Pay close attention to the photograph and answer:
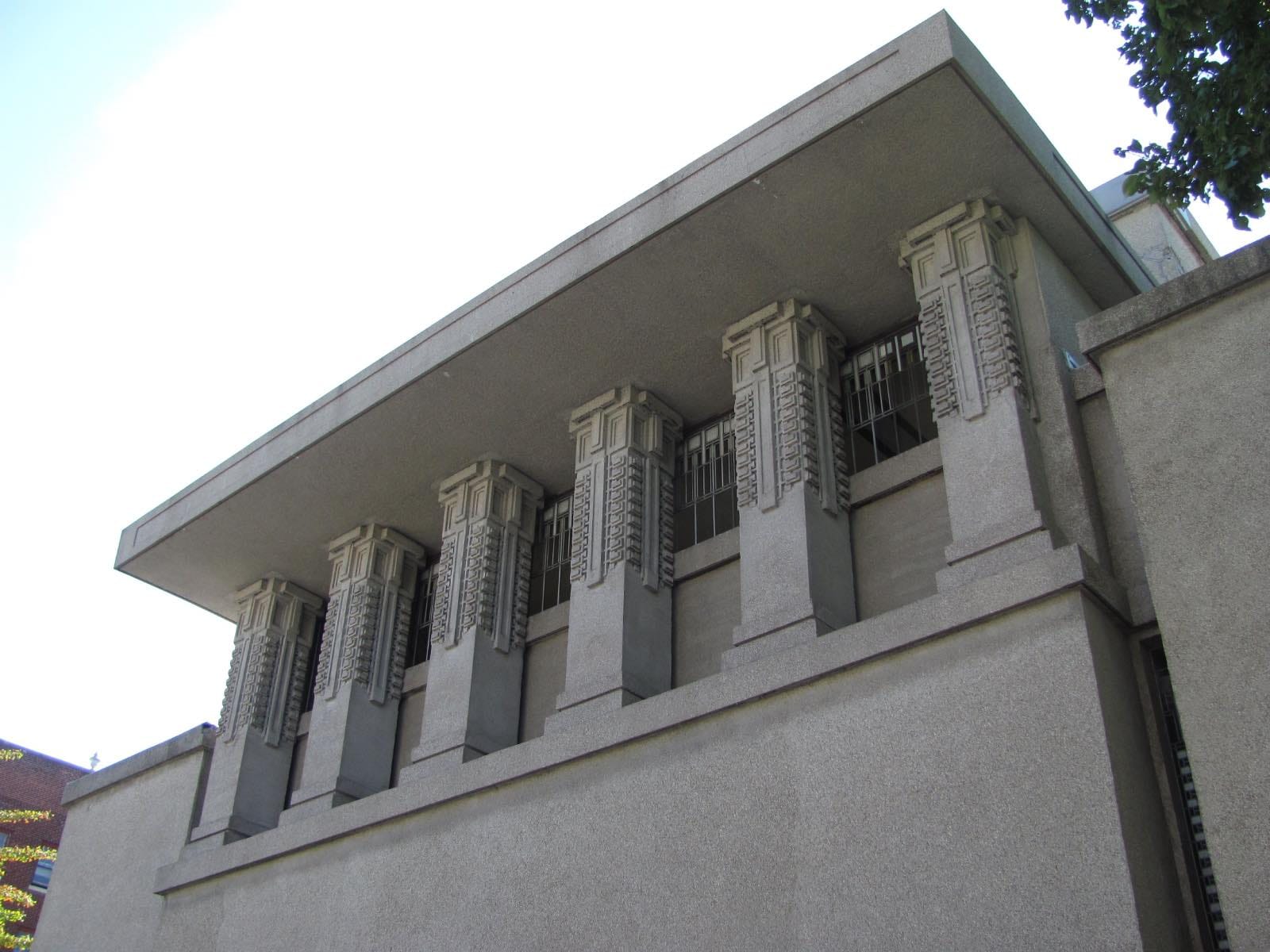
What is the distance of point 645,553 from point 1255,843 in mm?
7234

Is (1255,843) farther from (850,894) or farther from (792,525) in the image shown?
(792,525)

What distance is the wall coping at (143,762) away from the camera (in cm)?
1748

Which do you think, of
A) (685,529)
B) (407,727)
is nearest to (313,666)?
(407,727)

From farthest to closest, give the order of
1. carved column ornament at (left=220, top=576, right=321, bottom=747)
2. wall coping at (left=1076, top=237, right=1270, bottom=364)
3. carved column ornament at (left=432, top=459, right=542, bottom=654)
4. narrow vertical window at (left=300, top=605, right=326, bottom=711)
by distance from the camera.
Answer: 1. narrow vertical window at (left=300, top=605, right=326, bottom=711)
2. carved column ornament at (left=220, top=576, right=321, bottom=747)
3. carved column ornament at (left=432, top=459, right=542, bottom=654)
4. wall coping at (left=1076, top=237, right=1270, bottom=364)

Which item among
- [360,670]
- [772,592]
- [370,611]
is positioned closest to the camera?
[772,592]

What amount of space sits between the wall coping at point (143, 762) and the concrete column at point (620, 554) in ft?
20.1

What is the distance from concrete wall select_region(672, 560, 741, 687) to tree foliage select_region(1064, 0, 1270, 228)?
216 inches

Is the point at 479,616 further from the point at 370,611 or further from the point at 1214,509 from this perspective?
the point at 1214,509

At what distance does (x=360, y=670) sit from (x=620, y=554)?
4.30 metres

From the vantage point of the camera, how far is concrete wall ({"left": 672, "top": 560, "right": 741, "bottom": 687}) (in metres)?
13.1

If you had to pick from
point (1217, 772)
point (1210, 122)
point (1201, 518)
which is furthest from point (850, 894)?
point (1210, 122)

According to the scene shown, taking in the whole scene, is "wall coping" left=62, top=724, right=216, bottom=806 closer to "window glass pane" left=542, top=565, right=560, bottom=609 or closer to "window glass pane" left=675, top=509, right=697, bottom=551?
"window glass pane" left=542, top=565, right=560, bottom=609

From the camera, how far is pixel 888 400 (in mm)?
13219

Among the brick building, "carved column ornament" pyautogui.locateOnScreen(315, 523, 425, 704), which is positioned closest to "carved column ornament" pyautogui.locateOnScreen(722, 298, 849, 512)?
"carved column ornament" pyautogui.locateOnScreen(315, 523, 425, 704)
